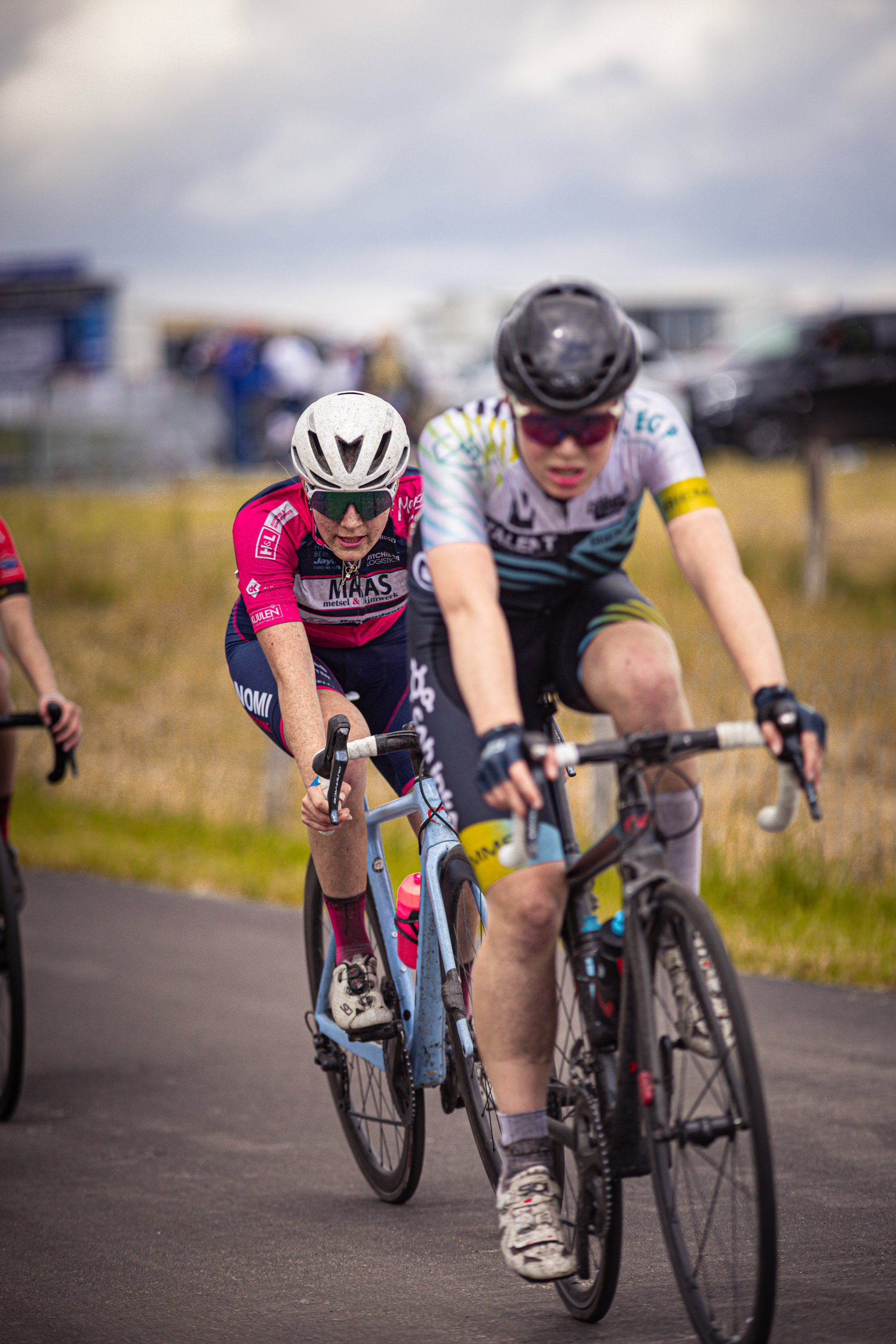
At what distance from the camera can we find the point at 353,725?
180 inches

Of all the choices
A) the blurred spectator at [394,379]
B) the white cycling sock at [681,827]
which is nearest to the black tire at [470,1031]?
the white cycling sock at [681,827]

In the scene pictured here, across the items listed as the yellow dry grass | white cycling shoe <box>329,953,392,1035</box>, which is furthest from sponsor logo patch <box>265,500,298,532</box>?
the yellow dry grass

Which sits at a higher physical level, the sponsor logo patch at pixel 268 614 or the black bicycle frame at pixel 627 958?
the sponsor logo patch at pixel 268 614

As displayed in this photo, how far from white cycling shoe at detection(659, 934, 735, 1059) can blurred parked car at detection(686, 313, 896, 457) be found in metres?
17.2

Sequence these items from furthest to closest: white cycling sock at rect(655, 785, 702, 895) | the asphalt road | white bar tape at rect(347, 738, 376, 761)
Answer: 1. white bar tape at rect(347, 738, 376, 761)
2. the asphalt road
3. white cycling sock at rect(655, 785, 702, 895)

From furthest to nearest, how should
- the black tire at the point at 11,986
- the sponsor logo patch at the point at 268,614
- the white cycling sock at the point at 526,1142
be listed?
the black tire at the point at 11,986
the sponsor logo patch at the point at 268,614
the white cycling sock at the point at 526,1142

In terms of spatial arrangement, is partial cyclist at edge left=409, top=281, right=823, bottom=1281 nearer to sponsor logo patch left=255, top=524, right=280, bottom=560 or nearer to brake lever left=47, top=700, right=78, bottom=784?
sponsor logo patch left=255, top=524, right=280, bottom=560

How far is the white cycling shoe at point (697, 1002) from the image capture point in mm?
3014

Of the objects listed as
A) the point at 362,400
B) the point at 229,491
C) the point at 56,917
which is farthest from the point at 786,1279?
the point at 229,491

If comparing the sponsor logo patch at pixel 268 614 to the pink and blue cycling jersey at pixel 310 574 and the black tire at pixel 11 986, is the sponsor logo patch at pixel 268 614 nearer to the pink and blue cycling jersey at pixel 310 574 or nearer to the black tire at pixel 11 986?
the pink and blue cycling jersey at pixel 310 574

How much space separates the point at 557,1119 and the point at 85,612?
18361mm

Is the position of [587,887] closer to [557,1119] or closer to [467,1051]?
[557,1119]

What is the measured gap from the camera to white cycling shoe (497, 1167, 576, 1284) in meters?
3.46

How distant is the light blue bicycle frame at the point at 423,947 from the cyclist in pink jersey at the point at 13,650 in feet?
6.00
